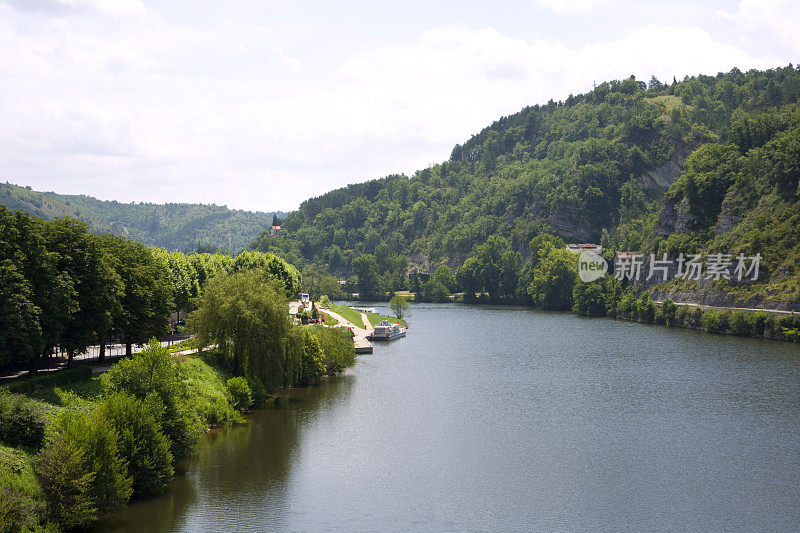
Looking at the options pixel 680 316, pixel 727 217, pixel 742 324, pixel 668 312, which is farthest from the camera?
pixel 727 217

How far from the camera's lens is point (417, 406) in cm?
6303

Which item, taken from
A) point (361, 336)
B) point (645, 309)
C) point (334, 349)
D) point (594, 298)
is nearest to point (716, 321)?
point (645, 309)

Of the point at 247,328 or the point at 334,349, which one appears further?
the point at 334,349

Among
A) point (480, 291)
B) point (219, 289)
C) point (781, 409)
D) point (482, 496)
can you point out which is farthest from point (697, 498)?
point (480, 291)

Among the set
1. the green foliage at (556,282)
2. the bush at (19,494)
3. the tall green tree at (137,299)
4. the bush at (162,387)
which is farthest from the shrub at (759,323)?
the bush at (19,494)

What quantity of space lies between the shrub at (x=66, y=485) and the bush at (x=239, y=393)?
2314 cm

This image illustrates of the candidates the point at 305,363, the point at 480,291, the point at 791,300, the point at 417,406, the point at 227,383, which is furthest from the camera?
the point at 480,291

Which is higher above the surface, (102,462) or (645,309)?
(645,309)

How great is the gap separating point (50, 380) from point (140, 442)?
1212 cm

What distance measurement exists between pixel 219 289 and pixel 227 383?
8811 millimetres

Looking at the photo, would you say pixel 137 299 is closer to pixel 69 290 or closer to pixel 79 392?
pixel 69 290

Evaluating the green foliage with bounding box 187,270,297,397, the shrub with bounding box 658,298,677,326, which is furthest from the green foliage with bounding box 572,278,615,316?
the green foliage with bounding box 187,270,297,397

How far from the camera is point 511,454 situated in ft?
161

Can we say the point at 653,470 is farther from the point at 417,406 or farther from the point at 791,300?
the point at 791,300
